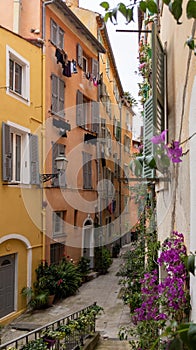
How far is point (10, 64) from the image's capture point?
493 inches

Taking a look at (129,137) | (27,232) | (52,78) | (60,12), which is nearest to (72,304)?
(27,232)

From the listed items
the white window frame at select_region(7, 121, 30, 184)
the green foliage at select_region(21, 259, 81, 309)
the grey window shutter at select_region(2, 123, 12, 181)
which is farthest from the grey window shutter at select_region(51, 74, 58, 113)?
the green foliage at select_region(21, 259, 81, 309)

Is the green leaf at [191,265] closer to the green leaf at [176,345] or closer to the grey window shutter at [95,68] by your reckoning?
the green leaf at [176,345]

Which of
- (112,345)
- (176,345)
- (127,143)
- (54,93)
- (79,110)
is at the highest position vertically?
(127,143)

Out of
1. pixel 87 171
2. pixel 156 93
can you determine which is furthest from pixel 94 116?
pixel 156 93

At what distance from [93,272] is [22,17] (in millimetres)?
11234

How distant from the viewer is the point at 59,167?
13234 millimetres

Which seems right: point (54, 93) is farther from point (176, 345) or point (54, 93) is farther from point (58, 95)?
point (176, 345)

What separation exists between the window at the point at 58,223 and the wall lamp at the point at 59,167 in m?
1.65

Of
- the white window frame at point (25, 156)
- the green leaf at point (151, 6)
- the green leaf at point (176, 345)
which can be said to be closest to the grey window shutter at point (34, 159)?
the white window frame at point (25, 156)

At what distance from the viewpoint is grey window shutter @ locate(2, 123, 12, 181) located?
1152 centimetres

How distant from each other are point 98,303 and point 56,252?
269 centimetres

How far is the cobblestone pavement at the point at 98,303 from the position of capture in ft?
35.7

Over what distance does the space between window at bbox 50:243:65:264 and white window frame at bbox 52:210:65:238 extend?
0.43 m
